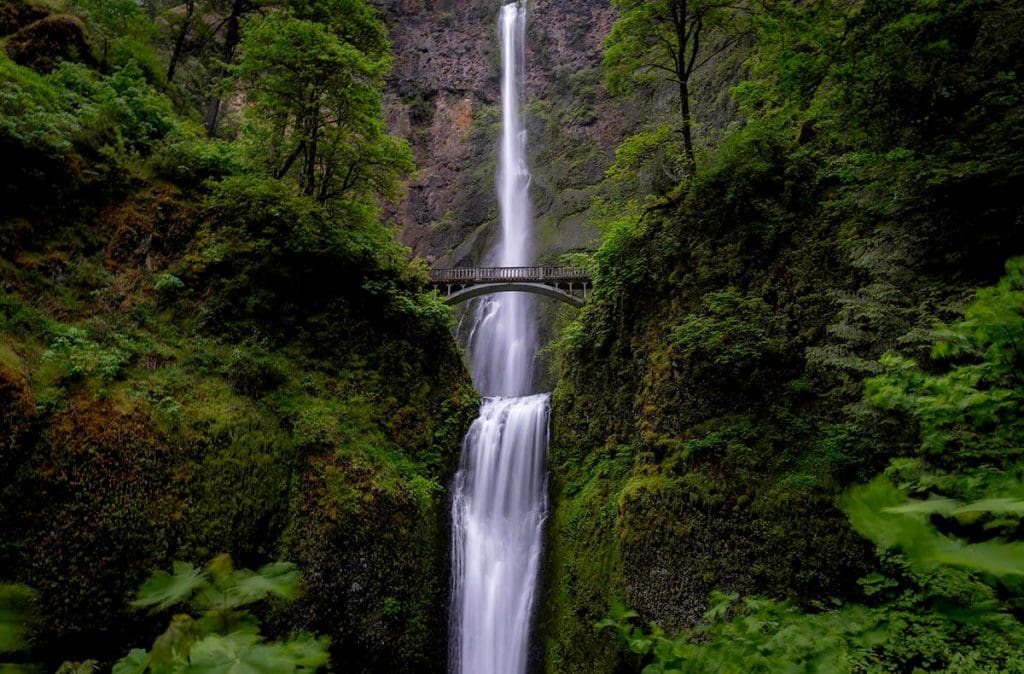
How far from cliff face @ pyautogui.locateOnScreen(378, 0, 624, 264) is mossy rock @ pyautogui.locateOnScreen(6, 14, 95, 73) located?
1993 centimetres

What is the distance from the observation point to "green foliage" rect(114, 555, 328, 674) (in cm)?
115

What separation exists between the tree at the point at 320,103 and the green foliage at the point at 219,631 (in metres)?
9.68

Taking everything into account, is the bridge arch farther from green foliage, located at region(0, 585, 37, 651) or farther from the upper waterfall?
green foliage, located at region(0, 585, 37, 651)

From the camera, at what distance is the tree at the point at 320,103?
897 cm

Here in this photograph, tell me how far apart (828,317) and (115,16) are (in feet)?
59.2

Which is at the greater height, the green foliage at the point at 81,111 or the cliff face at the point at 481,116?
the cliff face at the point at 481,116

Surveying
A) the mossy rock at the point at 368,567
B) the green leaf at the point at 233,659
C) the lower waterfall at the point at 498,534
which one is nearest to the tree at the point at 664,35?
the lower waterfall at the point at 498,534

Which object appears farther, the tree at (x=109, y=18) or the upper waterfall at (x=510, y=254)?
the upper waterfall at (x=510, y=254)

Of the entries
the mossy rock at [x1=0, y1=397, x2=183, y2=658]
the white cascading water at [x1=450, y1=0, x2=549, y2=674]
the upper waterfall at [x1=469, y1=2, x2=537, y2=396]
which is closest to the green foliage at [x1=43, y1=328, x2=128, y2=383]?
the mossy rock at [x1=0, y1=397, x2=183, y2=658]

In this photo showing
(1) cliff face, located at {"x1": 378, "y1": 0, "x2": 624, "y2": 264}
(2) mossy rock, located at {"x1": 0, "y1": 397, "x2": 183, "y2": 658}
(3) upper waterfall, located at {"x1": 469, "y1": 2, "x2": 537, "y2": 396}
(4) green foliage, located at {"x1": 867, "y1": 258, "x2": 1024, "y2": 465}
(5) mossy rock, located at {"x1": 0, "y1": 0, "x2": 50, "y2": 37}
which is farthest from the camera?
(1) cliff face, located at {"x1": 378, "y1": 0, "x2": 624, "y2": 264}

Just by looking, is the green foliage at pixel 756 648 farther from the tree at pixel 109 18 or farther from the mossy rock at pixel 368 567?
the tree at pixel 109 18

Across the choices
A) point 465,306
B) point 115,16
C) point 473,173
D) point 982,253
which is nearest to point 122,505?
point 982,253

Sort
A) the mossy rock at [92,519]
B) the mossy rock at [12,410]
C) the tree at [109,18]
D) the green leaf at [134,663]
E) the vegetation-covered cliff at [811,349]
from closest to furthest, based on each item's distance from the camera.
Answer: the green leaf at [134,663]
the vegetation-covered cliff at [811,349]
the mossy rock at [92,519]
the mossy rock at [12,410]
the tree at [109,18]

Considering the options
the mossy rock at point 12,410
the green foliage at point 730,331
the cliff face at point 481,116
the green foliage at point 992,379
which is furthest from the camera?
the cliff face at point 481,116
